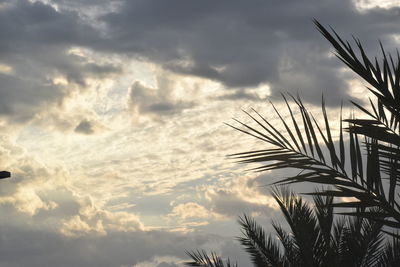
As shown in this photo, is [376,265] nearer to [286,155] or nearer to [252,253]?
[252,253]

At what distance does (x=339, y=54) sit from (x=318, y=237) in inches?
223

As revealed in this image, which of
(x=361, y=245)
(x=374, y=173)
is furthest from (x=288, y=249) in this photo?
(x=374, y=173)

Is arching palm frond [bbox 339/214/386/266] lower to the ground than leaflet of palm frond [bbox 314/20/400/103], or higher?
lower

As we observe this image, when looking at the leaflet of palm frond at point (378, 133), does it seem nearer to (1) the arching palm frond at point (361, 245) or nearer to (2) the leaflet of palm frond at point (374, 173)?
(2) the leaflet of palm frond at point (374, 173)

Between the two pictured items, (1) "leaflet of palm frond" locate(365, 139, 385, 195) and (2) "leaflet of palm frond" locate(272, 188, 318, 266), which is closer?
(1) "leaflet of palm frond" locate(365, 139, 385, 195)

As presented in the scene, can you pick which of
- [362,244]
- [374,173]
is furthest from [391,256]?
[374,173]

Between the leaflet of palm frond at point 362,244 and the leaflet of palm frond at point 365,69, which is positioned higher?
the leaflet of palm frond at point 365,69

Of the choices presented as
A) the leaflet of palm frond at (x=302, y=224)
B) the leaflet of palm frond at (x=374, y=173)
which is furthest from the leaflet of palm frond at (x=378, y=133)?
the leaflet of palm frond at (x=302, y=224)

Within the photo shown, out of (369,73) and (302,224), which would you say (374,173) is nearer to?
(369,73)

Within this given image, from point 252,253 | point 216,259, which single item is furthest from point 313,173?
point 252,253

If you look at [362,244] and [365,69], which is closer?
[365,69]

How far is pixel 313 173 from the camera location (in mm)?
3816

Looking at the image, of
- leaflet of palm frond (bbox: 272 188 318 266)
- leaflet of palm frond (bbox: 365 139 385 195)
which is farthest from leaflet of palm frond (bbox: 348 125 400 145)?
leaflet of palm frond (bbox: 272 188 318 266)

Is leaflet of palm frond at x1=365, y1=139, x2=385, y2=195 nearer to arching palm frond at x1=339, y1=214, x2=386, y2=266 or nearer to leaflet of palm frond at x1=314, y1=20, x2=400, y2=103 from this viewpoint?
leaflet of palm frond at x1=314, y1=20, x2=400, y2=103
